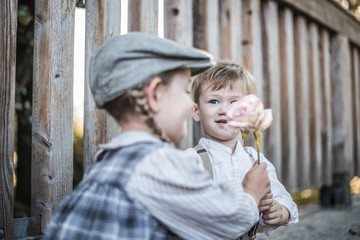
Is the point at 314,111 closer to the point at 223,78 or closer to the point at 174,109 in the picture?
the point at 223,78

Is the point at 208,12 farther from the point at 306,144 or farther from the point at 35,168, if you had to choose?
the point at 306,144

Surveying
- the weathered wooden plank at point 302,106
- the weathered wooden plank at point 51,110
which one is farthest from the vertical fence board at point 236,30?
the weathered wooden plank at point 51,110

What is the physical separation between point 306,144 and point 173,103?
3234 millimetres

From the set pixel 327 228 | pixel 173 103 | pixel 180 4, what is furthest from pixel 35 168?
pixel 327 228

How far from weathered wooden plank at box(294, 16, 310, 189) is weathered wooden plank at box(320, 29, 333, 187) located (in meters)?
0.47

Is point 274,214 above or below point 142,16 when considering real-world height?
below

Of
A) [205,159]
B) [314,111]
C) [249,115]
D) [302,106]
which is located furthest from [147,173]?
[314,111]

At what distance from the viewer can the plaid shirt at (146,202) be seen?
1237 millimetres

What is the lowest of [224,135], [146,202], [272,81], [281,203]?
[281,203]

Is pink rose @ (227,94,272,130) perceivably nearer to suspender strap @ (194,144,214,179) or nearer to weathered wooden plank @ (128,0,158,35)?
suspender strap @ (194,144,214,179)

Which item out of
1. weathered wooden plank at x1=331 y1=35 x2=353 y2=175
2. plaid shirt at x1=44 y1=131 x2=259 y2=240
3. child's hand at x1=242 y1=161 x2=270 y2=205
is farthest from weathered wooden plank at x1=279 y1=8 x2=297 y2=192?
plaid shirt at x1=44 y1=131 x2=259 y2=240

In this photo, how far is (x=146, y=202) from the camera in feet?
4.05

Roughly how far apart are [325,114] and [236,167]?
3.11m

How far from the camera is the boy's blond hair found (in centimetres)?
201
